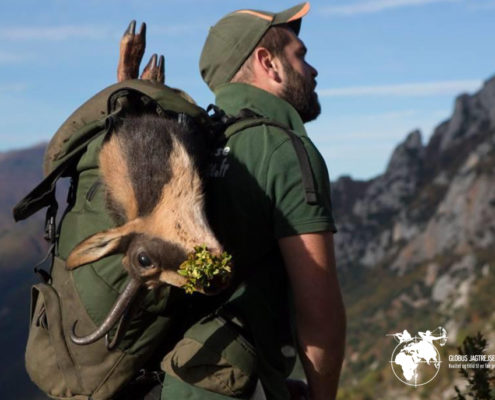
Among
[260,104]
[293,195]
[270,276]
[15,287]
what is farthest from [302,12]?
[15,287]

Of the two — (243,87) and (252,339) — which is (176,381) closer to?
(252,339)

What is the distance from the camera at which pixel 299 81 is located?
3803 mm

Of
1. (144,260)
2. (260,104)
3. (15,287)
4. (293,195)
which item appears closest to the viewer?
(144,260)

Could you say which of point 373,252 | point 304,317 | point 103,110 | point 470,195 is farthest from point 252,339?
point 373,252

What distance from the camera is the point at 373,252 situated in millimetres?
70188

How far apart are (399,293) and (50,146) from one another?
57734 millimetres

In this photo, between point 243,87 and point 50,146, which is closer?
point 50,146

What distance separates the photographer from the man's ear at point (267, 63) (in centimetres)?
379

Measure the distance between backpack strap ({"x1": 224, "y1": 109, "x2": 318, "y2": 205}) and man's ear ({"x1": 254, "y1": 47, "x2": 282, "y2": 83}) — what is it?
1.18 feet

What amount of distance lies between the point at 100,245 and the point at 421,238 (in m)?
61.3

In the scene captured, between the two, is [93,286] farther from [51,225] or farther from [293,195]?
[293,195]

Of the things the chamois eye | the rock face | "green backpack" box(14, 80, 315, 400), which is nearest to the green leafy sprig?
the chamois eye

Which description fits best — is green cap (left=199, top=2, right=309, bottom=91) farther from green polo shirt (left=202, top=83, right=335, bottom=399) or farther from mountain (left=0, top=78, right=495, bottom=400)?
mountain (left=0, top=78, right=495, bottom=400)

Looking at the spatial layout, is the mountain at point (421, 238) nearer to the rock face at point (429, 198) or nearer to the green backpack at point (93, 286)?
the rock face at point (429, 198)
